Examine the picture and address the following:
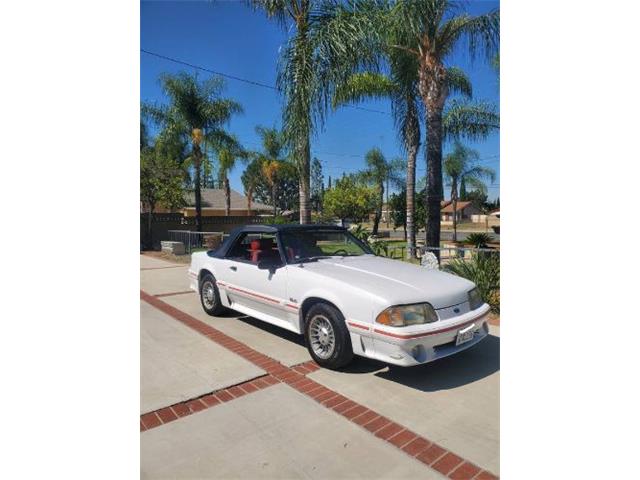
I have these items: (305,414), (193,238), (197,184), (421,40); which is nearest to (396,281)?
(305,414)

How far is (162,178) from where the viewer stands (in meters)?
16.9

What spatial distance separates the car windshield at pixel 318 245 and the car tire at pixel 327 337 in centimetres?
76

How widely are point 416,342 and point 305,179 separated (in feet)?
18.6

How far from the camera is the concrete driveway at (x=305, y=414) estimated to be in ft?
7.67

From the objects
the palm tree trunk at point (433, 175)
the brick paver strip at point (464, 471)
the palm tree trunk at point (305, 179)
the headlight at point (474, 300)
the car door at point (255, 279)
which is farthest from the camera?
the palm tree trunk at point (433, 175)

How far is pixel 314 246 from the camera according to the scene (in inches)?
184

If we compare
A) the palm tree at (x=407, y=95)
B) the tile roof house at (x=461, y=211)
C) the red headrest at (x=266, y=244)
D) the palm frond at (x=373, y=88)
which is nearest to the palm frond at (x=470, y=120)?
the palm tree at (x=407, y=95)

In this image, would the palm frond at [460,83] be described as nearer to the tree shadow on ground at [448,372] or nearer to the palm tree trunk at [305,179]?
the palm tree trunk at [305,179]

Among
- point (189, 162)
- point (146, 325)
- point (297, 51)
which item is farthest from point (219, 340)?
point (189, 162)

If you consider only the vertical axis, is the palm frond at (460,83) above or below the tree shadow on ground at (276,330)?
above

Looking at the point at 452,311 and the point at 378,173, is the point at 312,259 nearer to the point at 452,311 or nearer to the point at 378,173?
the point at 452,311

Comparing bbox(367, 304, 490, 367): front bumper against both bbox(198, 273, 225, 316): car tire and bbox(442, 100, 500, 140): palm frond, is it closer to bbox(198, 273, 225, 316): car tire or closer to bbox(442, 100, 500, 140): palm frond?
bbox(198, 273, 225, 316): car tire

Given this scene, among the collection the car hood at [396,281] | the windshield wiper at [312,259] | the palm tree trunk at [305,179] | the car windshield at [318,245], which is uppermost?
the palm tree trunk at [305,179]

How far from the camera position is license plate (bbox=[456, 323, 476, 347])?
3.45m
